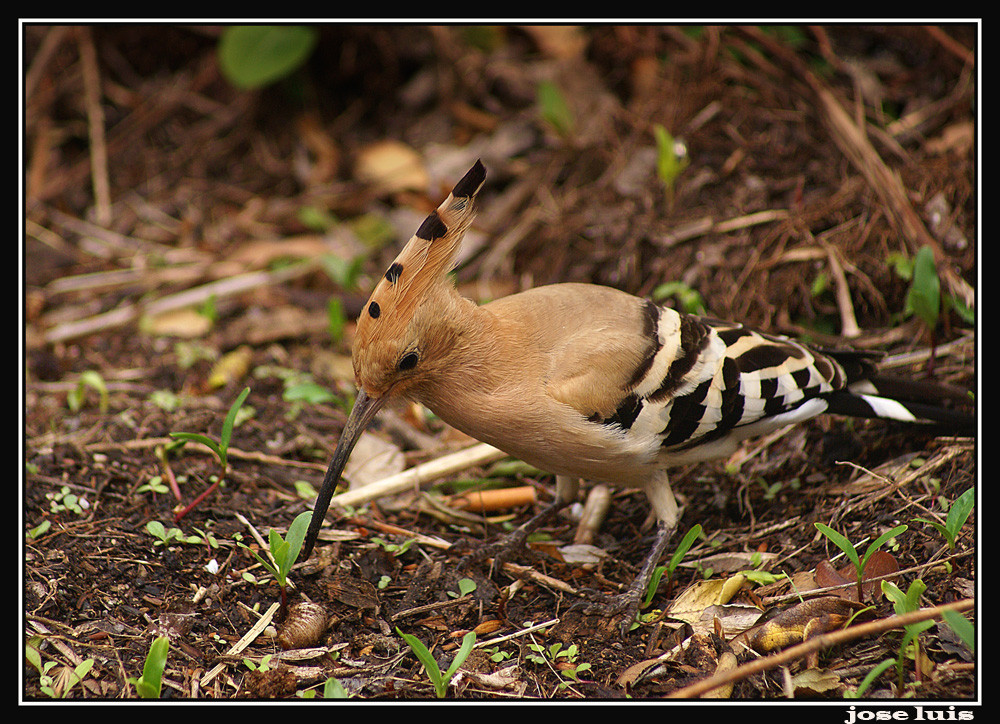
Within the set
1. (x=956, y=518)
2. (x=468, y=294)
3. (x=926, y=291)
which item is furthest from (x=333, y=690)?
(x=468, y=294)

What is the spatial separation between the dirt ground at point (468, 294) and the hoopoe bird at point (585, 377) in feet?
0.99

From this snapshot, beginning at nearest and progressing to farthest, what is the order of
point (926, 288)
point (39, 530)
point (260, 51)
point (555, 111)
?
1. point (39, 530)
2. point (926, 288)
3. point (555, 111)
4. point (260, 51)

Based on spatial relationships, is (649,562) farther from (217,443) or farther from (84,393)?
(84,393)

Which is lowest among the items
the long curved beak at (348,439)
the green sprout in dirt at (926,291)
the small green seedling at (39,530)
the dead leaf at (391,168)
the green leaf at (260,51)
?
the small green seedling at (39,530)

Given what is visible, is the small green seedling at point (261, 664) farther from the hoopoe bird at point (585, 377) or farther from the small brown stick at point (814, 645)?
the small brown stick at point (814, 645)

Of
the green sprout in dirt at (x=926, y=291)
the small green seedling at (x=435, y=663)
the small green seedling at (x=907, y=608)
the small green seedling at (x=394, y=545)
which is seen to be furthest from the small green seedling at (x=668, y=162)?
the small green seedling at (x=435, y=663)

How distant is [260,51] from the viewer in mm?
5309

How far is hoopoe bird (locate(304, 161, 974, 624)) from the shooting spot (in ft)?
9.04

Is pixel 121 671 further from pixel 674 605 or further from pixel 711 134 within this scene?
pixel 711 134

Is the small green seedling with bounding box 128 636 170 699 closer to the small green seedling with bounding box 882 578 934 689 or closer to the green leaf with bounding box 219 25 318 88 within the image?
the small green seedling with bounding box 882 578 934 689

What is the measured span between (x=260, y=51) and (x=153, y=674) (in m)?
4.07

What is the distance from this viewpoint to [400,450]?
12.4ft

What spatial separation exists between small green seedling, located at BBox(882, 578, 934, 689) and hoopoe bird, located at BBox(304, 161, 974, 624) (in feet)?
2.55

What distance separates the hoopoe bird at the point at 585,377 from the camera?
9.04 ft
